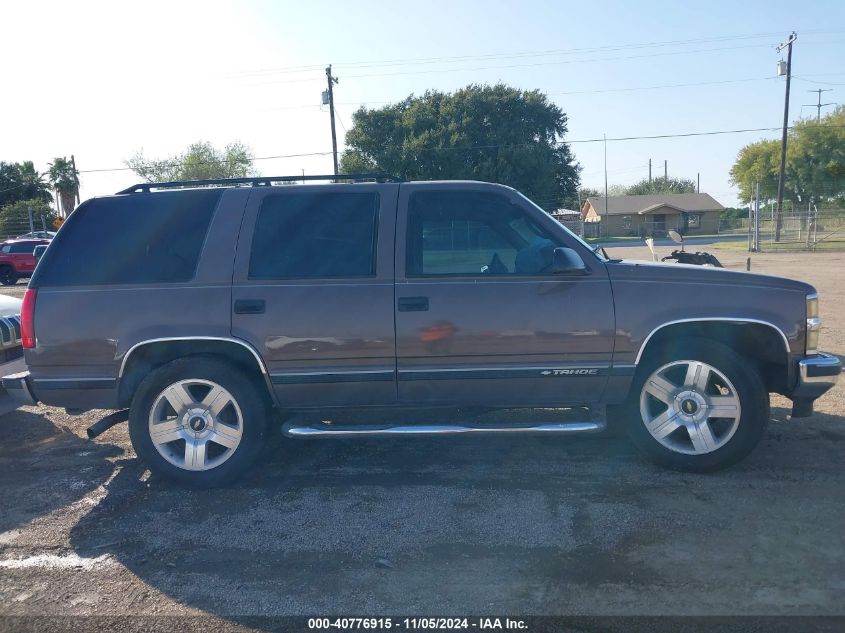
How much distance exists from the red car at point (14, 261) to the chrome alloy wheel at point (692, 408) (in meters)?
26.1

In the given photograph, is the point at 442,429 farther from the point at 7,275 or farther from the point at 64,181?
the point at 64,181

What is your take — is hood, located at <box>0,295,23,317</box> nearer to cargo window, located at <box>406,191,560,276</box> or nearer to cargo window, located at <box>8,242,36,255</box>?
cargo window, located at <box>406,191,560,276</box>

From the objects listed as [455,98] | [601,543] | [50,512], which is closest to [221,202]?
[50,512]

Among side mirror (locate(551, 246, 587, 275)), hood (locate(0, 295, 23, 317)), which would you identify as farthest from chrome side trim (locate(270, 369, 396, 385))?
hood (locate(0, 295, 23, 317))

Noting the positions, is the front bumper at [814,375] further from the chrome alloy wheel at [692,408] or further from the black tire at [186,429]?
the black tire at [186,429]

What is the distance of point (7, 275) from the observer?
84.2 feet

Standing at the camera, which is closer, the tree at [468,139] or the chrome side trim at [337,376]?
the chrome side trim at [337,376]

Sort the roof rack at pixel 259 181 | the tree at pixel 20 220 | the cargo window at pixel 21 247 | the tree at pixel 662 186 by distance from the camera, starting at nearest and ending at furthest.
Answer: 1. the roof rack at pixel 259 181
2. the cargo window at pixel 21 247
3. the tree at pixel 20 220
4. the tree at pixel 662 186

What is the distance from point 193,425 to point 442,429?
1.69m

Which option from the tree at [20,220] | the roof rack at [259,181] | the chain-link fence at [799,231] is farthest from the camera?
the tree at [20,220]

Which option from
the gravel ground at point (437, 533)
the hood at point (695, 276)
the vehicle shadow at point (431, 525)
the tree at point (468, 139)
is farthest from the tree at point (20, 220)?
the hood at point (695, 276)

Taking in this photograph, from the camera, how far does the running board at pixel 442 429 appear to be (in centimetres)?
439

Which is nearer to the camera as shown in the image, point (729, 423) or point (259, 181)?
point (729, 423)

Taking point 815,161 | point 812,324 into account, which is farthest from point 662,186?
point 812,324
